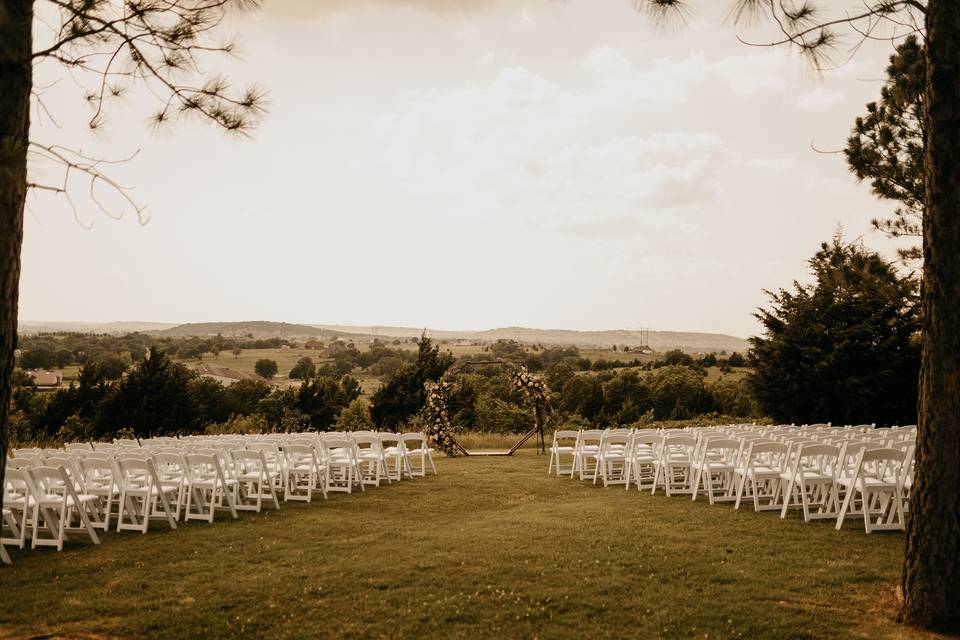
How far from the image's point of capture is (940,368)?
4.66 m

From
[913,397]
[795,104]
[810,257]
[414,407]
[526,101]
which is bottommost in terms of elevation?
[414,407]

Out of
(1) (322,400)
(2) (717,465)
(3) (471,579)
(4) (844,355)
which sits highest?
(4) (844,355)

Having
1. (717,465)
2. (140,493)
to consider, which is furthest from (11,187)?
(717,465)

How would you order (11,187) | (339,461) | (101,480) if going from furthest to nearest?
(339,461) → (101,480) → (11,187)

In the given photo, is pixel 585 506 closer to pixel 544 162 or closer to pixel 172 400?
pixel 544 162

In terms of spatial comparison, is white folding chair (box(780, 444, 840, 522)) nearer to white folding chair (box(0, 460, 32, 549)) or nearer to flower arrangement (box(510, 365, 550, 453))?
white folding chair (box(0, 460, 32, 549))

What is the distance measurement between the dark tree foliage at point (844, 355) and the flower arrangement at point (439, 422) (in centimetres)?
861

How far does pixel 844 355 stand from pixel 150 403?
2183 centimetres

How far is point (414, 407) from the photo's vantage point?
28.6 m

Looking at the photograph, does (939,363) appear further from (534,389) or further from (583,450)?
(534,389)

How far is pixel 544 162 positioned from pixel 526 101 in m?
4.39

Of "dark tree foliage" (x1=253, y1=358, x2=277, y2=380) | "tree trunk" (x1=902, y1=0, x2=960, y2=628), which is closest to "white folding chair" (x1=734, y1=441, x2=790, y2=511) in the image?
"tree trunk" (x1=902, y1=0, x2=960, y2=628)

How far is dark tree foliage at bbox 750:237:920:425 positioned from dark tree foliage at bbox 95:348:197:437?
19286mm

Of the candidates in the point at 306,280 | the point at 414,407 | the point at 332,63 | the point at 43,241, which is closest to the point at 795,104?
the point at 332,63
